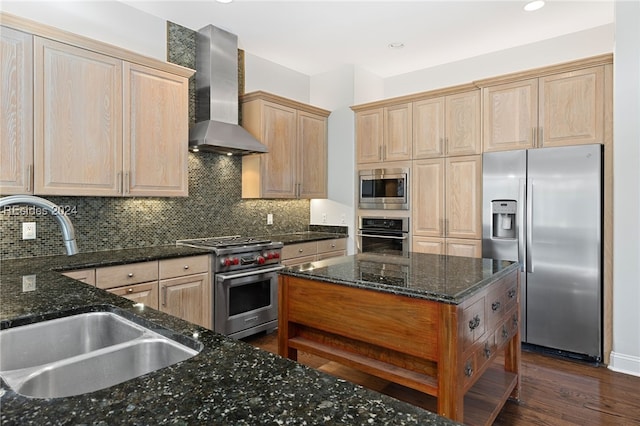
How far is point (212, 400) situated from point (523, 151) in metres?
3.55

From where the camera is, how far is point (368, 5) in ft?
11.0

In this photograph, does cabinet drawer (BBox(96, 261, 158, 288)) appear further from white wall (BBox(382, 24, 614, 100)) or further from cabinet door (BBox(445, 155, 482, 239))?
white wall (BBox(382, 24, 614, 100))

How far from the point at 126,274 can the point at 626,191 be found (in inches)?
149

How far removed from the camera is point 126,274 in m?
2.71

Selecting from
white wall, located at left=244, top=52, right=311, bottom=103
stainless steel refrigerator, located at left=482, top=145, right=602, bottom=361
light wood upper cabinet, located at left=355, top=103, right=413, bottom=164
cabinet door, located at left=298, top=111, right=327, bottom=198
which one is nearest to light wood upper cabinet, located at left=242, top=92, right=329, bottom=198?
cabinet door, located at left=298, top=111, right=327, bottom=198

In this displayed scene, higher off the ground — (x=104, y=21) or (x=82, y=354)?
(x=104, y=21)

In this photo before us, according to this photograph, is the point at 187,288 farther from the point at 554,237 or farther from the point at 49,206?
the point at 554,237

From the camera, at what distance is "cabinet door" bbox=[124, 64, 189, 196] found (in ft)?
9.82

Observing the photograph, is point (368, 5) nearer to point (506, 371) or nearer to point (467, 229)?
point (467, 229)

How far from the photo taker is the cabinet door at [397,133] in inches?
168

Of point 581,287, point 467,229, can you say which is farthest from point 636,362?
point 467,229

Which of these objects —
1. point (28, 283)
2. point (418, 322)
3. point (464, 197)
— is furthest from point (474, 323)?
point (464, 197)

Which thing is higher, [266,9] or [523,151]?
[266,9]

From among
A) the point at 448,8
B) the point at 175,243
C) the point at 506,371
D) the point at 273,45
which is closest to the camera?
the point at 506,371
